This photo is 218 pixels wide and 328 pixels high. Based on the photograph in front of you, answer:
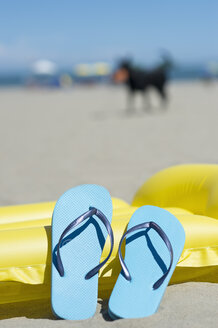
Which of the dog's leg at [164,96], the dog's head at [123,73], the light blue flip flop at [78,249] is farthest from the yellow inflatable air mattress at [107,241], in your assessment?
the dog's leg at [164,96]

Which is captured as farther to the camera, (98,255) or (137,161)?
(137,161)

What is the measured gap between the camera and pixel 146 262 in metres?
2.52

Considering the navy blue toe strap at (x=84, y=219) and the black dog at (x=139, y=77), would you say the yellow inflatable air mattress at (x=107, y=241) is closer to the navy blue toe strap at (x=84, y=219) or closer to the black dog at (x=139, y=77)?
the navy blue toe strap at (x=84, y=219)

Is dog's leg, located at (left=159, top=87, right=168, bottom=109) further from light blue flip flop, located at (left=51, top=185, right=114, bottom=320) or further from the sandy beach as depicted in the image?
Result: light blue flip flop, located at (left=51, top=185, right=114, bottom=320)

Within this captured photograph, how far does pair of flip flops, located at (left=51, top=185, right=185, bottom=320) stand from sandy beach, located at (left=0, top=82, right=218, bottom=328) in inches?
3.3

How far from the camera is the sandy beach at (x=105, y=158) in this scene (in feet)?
7.89

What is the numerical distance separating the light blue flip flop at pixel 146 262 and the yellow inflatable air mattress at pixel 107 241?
0.08 m

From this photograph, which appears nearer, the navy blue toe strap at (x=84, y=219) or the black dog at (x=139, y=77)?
the navy blue toe strap at (x=84, y=219)

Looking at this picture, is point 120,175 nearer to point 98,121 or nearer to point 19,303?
point 19,303

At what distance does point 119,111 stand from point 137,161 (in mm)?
7717

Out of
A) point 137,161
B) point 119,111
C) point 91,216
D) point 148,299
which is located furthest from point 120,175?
point 119,111

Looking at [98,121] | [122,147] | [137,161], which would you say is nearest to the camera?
[137,161]

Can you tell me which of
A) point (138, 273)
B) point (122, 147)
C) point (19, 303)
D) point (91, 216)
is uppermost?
point (91, 216)

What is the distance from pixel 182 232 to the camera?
2.60m
